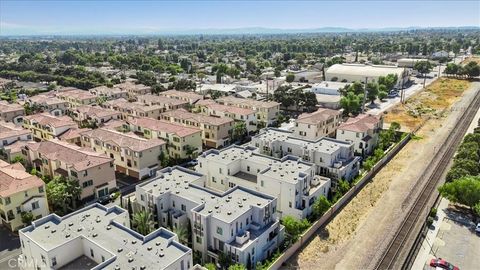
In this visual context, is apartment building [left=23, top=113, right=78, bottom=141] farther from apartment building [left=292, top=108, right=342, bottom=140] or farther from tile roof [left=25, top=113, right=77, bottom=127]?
apartment building [left=292, top=108, right=342, bottom=140]

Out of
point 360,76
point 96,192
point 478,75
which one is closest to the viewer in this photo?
point 96,192

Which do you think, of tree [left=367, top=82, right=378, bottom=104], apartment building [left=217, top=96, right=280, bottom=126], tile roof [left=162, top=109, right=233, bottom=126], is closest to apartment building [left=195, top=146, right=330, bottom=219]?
tile roof [left=162, top=109, right=233, bottom=126]

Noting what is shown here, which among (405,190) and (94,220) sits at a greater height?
(94,220)

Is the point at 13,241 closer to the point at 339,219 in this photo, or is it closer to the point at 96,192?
the point at 96,192

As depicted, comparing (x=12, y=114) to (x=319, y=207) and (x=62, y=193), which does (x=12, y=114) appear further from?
(x=319, y=207)

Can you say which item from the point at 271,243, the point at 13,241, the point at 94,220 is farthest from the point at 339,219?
the point at 13,241

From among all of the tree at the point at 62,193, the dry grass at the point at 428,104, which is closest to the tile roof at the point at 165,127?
the tree at the point at 62,193
